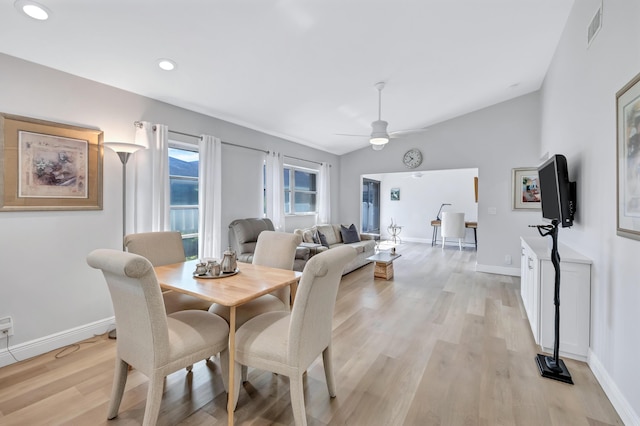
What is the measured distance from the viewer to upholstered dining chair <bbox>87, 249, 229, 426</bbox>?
4.58 ft

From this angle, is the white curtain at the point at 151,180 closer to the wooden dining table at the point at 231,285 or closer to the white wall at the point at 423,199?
the wooden dining table at the point at 231,285

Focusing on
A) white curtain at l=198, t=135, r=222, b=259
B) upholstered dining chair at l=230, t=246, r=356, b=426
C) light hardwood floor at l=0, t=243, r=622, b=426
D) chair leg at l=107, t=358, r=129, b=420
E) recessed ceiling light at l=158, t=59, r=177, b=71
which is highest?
recessed ceiling light at l=158, t=59, r=177, b=71

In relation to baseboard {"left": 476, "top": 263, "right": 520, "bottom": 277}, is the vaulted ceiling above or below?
above

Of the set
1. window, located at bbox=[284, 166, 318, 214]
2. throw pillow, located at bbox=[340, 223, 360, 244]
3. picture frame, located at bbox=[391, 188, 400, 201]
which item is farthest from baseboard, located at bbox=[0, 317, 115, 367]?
picture frame, located at bbox=[391, 188, 400, 201]

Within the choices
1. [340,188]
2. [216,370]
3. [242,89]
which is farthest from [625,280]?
[340,188]

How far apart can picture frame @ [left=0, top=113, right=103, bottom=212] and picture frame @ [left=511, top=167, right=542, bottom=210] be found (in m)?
6.01

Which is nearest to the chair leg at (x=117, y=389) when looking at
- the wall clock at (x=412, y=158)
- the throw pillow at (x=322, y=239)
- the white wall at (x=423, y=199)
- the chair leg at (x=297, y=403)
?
the chair leg at (x=297, y=403)

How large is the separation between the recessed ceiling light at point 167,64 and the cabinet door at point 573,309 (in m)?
3.88

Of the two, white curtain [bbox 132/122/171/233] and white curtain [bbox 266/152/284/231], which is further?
white curtain [bbox 266/152/284/231]

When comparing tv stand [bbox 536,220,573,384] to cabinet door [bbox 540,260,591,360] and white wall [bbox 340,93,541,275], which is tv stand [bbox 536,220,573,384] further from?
white wall [bbox 340,93,541,275]

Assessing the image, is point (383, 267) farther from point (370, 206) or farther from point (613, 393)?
point (370, 206)

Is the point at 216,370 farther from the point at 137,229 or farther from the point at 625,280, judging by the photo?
the point at 625,280

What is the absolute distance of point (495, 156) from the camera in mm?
5230

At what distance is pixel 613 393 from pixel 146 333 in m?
2.89
